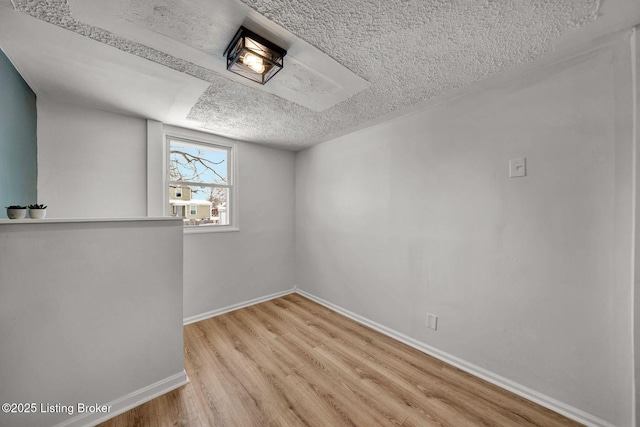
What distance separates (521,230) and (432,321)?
3.64ft

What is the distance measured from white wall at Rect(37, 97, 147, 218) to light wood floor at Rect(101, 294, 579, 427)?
163 centimetres

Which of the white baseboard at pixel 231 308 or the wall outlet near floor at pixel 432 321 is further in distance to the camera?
the white baseboard at pixel 231 308

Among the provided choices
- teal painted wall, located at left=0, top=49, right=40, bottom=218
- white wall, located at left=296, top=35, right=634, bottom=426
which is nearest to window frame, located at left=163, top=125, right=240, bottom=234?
teal painted wall, located at left=0, top=49, right=40, bottom=218

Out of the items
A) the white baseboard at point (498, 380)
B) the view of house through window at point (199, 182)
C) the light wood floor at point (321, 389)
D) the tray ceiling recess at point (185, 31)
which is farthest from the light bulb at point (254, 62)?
the white baseboard at point (498, 380)

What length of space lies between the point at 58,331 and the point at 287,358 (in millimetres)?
1593

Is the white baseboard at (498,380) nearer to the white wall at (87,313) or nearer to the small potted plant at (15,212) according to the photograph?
the white wall at (87,313)

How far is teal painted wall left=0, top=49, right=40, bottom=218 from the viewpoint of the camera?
1414 mm

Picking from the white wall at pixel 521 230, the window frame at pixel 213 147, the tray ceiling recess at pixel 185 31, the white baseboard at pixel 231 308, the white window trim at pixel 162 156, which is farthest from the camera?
the white baseboard at pixel 231 308

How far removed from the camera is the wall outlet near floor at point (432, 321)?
7.09 ft

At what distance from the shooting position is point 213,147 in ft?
10.1

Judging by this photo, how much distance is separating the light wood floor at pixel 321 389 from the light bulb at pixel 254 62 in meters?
2.31

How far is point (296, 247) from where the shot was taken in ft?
12.7

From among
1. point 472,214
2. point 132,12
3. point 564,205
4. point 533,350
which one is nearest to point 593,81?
point 564,205

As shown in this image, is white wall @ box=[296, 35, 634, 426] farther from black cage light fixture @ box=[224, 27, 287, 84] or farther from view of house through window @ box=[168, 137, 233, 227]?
view of house through window @ box=[168, 137, 233, 227]
